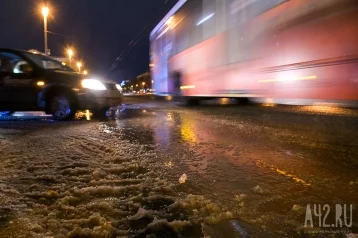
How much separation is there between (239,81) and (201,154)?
5270 millimetres

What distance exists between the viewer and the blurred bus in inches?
221

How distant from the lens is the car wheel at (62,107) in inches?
322

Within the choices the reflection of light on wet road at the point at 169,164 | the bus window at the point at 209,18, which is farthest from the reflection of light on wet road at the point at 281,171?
the bus window at the point at 209,18

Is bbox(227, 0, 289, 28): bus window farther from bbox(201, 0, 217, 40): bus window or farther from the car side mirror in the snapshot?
the car side mirror

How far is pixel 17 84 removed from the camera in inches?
320

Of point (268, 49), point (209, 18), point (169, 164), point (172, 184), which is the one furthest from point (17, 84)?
point (172, 184)

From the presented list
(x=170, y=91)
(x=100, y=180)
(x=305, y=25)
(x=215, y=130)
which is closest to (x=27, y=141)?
(x=100, y=180)

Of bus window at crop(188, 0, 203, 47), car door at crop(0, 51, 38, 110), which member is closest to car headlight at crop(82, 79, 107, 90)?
car door at crop(0, 51, 38, 110)

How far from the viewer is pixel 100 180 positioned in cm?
318

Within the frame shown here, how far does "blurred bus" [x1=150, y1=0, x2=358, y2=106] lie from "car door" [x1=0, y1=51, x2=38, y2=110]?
564cm

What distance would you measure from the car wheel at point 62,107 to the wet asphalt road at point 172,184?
246 centimetres

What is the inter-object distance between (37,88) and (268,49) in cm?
585

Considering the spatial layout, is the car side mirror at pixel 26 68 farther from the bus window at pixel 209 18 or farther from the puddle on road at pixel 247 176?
the bus window at pixel 209 18

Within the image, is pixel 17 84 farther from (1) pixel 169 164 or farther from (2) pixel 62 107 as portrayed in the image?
(1) pixel 169 164
